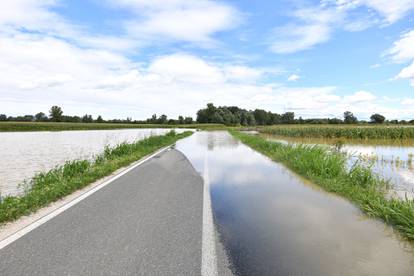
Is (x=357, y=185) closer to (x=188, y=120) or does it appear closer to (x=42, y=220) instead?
(x=42, y=220)

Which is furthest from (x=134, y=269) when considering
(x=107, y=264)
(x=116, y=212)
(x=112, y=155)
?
(x=112, y=155)

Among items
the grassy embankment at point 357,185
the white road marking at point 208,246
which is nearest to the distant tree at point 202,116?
the grassy embankment at point 357,185

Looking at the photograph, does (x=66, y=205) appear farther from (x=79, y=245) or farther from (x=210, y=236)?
(x=210, y=236)

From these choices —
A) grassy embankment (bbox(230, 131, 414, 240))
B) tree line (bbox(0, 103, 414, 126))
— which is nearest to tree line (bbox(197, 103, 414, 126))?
tree line (bbox(0, 103, 414, 126))

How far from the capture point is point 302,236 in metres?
4.89

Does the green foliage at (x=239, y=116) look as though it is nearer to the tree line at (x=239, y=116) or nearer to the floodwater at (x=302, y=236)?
the tree line at (x=239, y=116)

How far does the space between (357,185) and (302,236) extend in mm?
4808

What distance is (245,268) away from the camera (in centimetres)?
370

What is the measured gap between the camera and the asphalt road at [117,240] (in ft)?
12.1

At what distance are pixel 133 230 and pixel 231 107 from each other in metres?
171

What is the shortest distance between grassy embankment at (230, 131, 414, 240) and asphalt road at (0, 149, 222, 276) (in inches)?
133

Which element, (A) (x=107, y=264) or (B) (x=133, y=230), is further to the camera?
(B) (x=133, y=230)

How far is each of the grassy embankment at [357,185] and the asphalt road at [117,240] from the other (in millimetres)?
3379

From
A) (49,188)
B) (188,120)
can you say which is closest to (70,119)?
(188,120)
